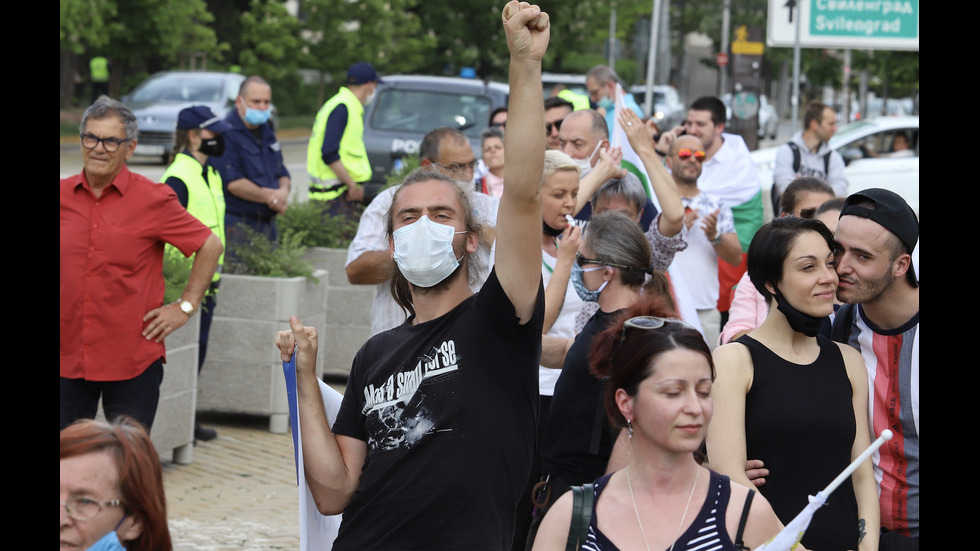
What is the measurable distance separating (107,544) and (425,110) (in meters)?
13.0

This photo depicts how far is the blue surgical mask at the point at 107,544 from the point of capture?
2.68 metres

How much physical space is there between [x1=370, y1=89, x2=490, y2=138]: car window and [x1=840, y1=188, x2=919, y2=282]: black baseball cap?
1122 cm

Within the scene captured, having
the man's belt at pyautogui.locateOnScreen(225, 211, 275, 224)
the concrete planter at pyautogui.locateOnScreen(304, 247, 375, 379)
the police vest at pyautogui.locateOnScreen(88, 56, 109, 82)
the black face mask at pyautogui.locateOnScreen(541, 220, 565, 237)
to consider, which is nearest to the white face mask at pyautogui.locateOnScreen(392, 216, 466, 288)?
the black face mask at pyautogui.locateOnScreen(541, 220, 565, 237)

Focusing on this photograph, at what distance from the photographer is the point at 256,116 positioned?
9.63 metres

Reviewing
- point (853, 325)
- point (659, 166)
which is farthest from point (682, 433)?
point (659, 166)

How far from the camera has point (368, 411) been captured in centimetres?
344

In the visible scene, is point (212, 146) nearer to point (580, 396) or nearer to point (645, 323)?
point (580, 396)

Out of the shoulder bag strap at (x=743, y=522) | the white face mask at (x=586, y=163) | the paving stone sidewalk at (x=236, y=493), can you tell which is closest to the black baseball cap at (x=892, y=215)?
the shoulder bag strap at (x=743, y=522)

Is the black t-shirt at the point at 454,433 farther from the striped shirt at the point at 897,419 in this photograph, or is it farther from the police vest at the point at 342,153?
the police vest at the point at 342,153

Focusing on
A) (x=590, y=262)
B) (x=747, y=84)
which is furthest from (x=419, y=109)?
(x=590, y=262)

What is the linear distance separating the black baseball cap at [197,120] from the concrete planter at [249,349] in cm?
109

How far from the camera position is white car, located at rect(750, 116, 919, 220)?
43.5 feet

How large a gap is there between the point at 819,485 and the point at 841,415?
21 centimetres

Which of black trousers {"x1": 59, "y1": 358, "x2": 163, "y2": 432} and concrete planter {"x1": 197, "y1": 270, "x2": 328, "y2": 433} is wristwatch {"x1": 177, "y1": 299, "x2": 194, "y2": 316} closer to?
black trousers {"x1": 59, "y1": 358, "x2": 163, "y2": 432}
